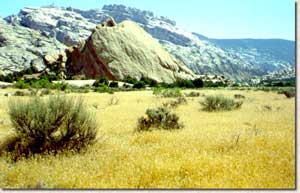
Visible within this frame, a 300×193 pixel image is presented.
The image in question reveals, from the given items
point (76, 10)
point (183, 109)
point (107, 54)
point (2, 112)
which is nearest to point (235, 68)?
point (183, 109)

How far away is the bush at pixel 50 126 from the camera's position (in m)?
5.12

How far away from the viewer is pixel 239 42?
618cm

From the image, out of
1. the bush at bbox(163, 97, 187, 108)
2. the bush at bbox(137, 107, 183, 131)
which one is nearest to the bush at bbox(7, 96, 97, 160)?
the bush at bbox(137, 107, 183, 131)

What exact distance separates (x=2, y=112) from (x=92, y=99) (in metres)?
1.47

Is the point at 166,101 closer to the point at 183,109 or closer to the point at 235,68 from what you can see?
the point at 183,109

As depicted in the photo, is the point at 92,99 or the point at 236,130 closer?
the point at 236,130

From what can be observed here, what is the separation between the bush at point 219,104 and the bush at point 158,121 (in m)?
1.38

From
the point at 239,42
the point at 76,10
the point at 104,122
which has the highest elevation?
the point at 76,10

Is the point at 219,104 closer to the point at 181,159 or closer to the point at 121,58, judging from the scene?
the point at 181,159

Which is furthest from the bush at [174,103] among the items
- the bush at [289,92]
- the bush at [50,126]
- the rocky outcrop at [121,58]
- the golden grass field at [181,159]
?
the rocky outcrop at [121,58]

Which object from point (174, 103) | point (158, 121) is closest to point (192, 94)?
point (174, 103)

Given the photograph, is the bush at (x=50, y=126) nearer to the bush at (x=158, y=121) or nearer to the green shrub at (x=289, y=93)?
the bush at (x=158, y=121)

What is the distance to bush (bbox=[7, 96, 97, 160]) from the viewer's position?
5.12 m

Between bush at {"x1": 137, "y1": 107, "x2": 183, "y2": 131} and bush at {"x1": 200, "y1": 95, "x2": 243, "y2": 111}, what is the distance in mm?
1378
